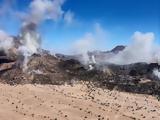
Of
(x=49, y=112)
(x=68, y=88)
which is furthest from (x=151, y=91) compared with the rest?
(x=49, y=112)

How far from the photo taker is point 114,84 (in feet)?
323

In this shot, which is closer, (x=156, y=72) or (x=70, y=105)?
(x=70, y=105)

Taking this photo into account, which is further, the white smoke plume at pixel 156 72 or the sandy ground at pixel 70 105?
the white smoke plume at pixel 156 72

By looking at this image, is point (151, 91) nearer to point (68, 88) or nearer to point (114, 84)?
point (114, 84)

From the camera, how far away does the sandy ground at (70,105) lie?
57.2 m

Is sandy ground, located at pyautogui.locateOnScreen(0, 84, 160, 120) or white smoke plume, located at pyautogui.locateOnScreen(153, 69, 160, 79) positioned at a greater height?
white smoke plume, located at pyautogui.locateOnScreen(153, 69, 160, 79)

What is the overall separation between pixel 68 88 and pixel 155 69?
1834 inches

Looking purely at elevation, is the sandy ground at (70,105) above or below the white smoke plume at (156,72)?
below

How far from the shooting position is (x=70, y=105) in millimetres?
64000

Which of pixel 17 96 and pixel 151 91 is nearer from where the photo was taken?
pixel 17 96

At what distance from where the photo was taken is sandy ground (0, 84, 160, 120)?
5723 centimetres

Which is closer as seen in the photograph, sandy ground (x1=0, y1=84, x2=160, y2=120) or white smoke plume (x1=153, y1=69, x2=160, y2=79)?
sandy ground (x1=0, y1=84, x2=160, y2=120)

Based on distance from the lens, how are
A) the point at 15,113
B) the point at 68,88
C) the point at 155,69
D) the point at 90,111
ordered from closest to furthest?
the point at 15,113 < the point at 90,111 < the point at 68,88 < the point at 155,69

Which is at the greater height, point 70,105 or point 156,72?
point 156,72
